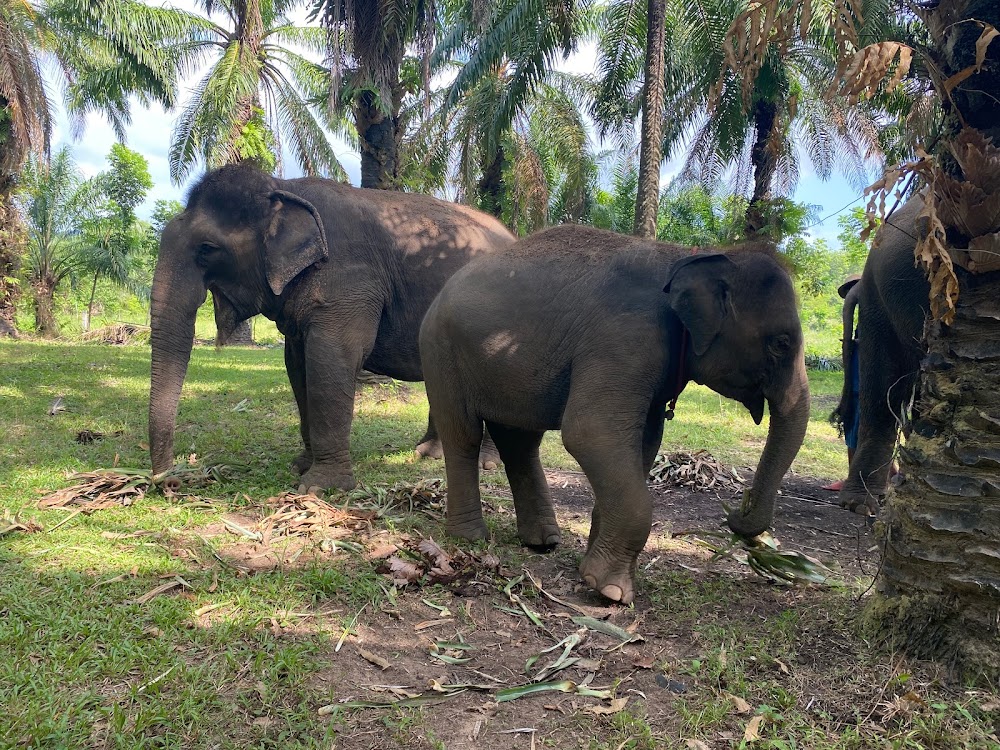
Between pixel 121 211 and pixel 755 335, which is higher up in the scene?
pixel 121 211

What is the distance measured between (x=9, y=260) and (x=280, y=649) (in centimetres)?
2082

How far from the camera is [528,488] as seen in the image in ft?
16.4

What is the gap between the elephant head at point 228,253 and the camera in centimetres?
575

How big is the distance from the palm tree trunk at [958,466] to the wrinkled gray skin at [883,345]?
2.19 metres

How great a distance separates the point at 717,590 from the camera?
166 inches

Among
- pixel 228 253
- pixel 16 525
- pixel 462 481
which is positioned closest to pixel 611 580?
pixel 462 481

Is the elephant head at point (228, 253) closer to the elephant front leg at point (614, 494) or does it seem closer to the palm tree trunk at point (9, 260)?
the elephant front leg at point (614, 494)

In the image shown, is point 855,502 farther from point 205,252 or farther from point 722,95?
point 722,95

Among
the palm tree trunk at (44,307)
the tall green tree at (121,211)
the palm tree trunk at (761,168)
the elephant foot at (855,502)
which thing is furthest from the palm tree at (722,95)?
the tall green tree at (121,211)

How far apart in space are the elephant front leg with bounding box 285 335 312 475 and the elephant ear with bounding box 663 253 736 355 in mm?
3625

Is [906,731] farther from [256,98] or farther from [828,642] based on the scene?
[256,98]

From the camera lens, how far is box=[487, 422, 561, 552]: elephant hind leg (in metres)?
4.94

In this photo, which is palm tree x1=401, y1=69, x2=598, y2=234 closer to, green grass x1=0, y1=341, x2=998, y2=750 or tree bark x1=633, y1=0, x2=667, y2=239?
tree bark x1=633, y1=0, x2=667, y2=239

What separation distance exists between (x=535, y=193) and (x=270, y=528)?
17.0 metres
